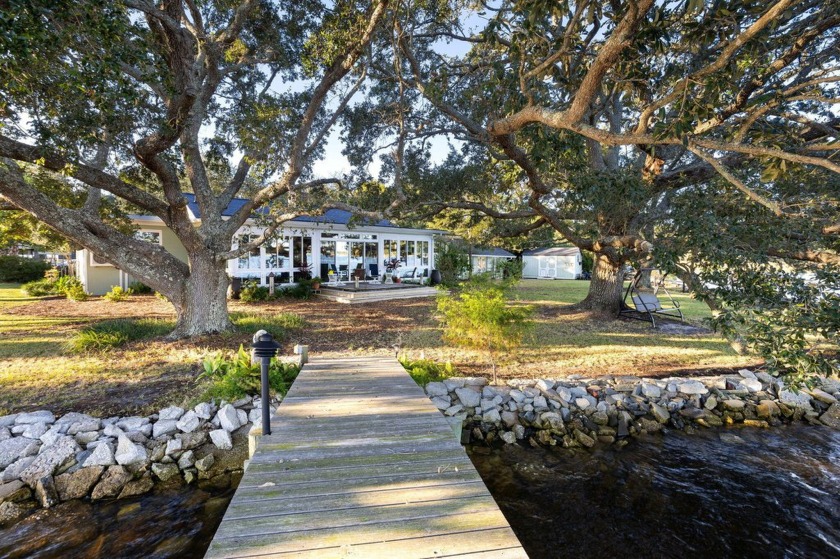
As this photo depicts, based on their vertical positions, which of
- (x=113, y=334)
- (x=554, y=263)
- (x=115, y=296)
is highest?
(x=554, y=263)

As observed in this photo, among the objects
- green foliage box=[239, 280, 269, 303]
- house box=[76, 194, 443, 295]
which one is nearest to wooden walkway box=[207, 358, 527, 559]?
house box=[76, 194, 443, 295]

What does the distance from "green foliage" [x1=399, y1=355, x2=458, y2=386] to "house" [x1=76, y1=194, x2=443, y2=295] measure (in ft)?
26.6

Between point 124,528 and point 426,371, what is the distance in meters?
3.96

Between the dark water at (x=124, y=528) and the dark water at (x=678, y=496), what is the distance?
2970 millimetres

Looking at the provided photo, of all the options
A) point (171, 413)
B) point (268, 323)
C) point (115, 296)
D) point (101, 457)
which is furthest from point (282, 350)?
point (115, 296)

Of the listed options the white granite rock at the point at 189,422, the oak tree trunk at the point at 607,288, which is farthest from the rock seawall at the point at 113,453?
the oak tree trunk at the point at 607,288

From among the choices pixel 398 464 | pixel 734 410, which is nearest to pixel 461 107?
pixel 734 410

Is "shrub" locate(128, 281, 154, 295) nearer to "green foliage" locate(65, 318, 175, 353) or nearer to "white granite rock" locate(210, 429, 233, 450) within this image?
"green foliage" locate(65, 318, 175, 353)

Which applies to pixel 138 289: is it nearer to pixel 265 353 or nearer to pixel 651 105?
pixel 265 353

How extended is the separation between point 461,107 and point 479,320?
21.9 feet

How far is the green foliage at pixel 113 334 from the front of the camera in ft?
24.9

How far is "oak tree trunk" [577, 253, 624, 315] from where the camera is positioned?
1259 cm

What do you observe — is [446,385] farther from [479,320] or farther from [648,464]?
[648,464]

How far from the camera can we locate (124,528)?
3680 millimetres
